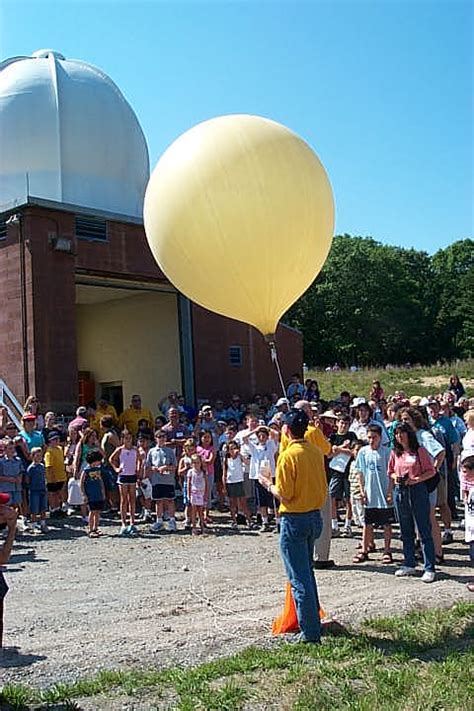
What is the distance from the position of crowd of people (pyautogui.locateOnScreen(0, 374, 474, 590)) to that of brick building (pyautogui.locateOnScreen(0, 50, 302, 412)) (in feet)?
9.17

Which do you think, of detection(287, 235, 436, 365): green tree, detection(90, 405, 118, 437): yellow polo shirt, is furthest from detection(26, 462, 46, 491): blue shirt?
detection(287, 235, 436, 365): green tree

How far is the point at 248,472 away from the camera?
40.2 ft

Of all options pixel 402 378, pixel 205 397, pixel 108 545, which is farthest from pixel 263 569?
pixel 402 378

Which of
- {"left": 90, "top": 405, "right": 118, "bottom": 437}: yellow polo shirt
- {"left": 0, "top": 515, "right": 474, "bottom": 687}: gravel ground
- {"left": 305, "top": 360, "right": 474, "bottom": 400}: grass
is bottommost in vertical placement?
{"left": 0, "top": 515, "right": 474, "bottom": 687}: gravel ground

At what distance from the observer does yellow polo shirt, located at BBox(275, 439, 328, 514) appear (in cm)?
597

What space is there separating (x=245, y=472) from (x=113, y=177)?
1205 centimetres

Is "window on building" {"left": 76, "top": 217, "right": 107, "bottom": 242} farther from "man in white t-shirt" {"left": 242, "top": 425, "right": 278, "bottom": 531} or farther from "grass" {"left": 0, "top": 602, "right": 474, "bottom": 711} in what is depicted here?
"grass" {"left": 0, "top": 602, "right": 474, "bottom": 711}

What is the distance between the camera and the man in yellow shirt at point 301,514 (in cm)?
578

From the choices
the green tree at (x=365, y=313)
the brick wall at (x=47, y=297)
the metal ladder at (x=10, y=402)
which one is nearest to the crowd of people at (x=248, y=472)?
the metal ladder at (x=10, y=402)

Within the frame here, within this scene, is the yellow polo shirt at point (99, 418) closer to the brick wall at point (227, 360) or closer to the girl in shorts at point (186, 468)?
the girl in shorts at point (186, 468)

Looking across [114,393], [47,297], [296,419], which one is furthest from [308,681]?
[114,393]

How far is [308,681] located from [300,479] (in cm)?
Result: 155

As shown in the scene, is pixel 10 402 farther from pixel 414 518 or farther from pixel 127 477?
pixel 414 518

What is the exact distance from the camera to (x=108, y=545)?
35.5ft
